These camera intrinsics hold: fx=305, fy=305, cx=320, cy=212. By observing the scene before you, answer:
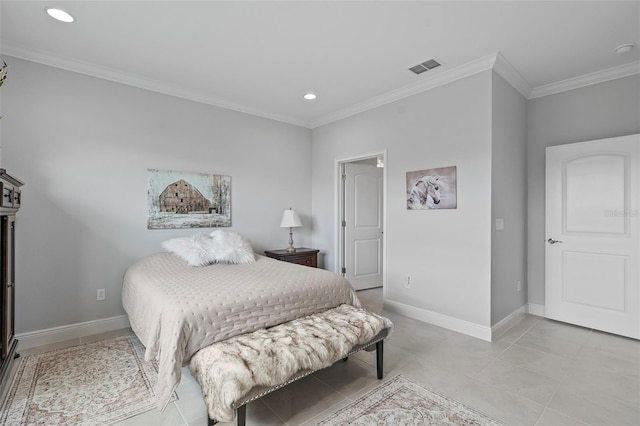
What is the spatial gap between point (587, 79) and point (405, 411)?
3.74 metres

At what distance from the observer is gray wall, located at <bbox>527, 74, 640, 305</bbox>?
307 centimetres

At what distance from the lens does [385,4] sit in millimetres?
2145

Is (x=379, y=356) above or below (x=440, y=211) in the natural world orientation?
below

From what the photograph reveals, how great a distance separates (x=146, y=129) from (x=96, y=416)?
2711 millimetres

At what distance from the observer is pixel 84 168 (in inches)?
118

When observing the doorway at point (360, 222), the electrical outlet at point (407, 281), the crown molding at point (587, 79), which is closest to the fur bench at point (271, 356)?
the electrical outlet at point (407, 281)

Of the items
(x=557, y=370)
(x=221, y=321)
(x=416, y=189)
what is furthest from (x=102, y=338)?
(x=557, y=370)

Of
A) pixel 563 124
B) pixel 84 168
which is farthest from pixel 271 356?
pixel 563 124

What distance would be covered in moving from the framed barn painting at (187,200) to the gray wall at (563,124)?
3777 mm

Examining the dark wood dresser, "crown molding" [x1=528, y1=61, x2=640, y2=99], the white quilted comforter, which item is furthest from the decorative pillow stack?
"crown molding" [x1=528, y1=61, x2=640, y2=99]

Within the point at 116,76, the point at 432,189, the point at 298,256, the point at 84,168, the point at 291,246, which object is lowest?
the point at 298,256

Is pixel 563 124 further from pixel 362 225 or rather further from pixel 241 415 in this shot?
pixel 241 415

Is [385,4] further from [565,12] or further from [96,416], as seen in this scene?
[96,416]

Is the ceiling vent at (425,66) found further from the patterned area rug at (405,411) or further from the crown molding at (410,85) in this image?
the patterned area rug at (405,411)
